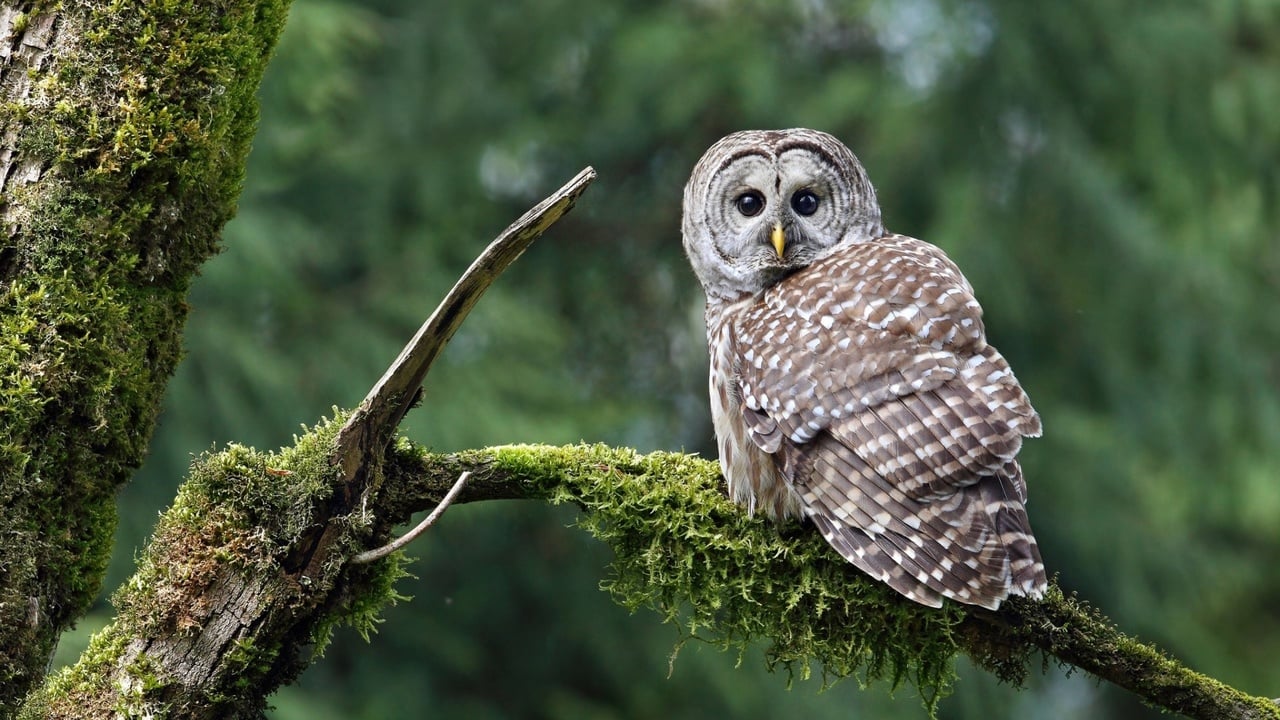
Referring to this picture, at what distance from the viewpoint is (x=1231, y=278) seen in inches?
465

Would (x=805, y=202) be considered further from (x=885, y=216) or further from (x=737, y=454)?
(x=885, y=216)

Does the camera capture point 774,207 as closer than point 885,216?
Yes

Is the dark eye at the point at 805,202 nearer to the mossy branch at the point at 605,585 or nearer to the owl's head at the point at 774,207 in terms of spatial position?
the owl's head at the point at 774,207

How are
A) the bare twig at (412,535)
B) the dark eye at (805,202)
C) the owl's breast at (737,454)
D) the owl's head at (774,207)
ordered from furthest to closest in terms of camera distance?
the dark eye at (805,202)
the owl's head at (774,207)
the owl's breast at (737,454)
the bare twig at (412,535)

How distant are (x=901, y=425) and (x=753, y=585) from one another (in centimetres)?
60

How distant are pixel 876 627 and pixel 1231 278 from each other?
31.9 feet

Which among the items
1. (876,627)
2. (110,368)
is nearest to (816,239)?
(876,627)

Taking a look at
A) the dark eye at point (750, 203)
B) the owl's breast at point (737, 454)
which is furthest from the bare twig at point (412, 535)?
the dark eye at point (750, 203)

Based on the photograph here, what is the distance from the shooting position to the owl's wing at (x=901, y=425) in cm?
330

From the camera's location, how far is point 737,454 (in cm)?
373

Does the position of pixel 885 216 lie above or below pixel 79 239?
above

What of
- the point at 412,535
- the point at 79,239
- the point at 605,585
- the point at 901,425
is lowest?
the point at 412,535

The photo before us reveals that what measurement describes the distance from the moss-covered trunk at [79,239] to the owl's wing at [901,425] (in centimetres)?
172

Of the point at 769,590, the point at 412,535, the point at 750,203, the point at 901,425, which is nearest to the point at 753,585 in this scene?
the point at 769,590
